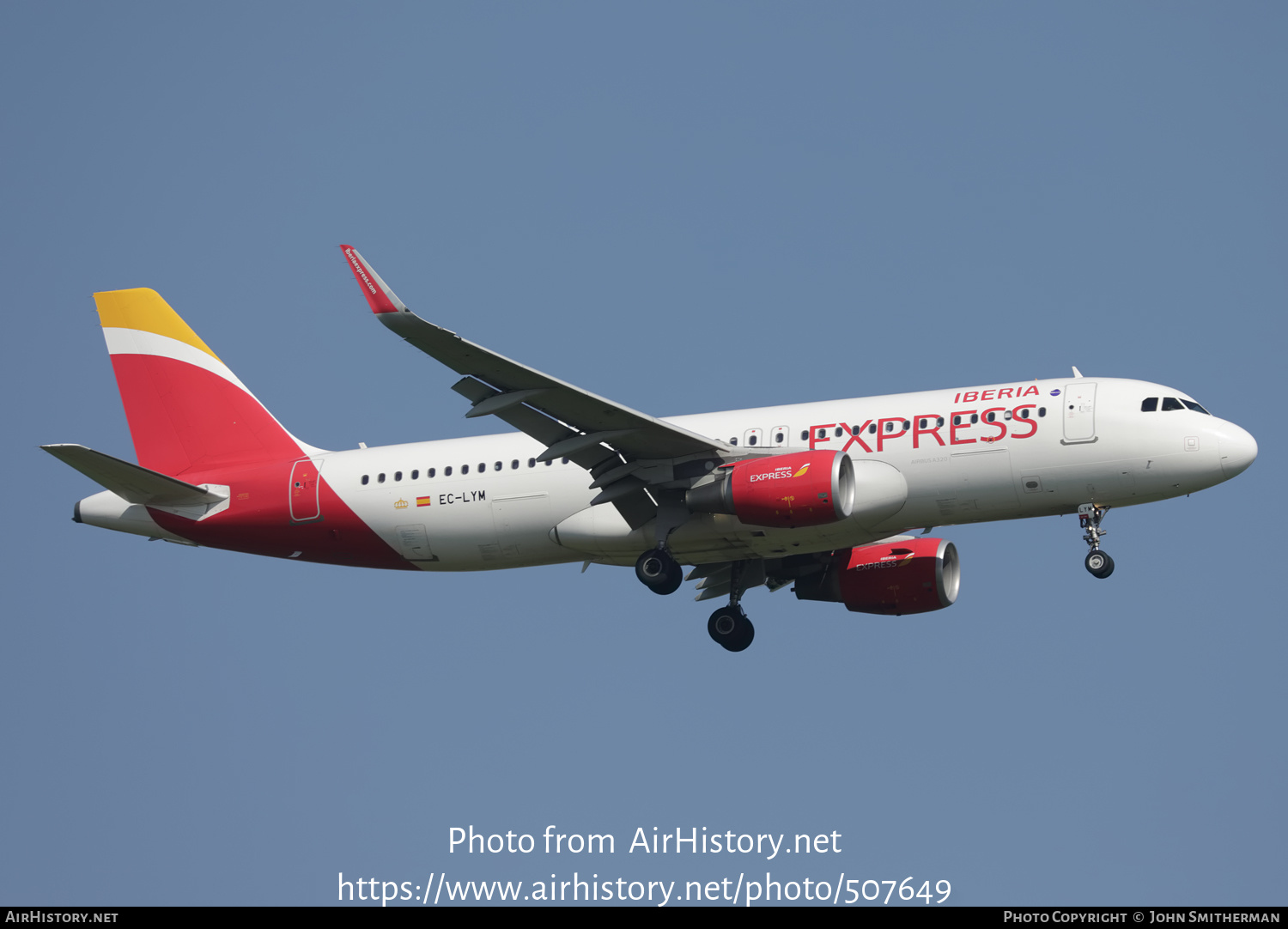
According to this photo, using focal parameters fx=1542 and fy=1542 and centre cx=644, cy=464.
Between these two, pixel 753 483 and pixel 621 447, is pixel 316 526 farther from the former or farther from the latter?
pixel 753 483

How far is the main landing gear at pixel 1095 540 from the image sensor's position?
31.5 metres

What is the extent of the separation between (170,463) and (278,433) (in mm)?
Answer: 2813

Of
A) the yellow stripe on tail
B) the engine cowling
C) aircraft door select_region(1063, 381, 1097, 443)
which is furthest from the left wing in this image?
the yellow stripe on tail

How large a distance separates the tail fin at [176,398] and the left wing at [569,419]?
866 cm

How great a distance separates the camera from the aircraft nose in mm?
30828

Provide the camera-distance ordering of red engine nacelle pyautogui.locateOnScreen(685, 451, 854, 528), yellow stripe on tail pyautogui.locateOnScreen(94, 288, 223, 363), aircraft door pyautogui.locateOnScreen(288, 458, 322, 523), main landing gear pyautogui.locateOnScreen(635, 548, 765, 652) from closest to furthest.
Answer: red engine nacelle pyautogui.locateOnScreen(685, 451, 854, 528) → aircraft door pyautogui.locateOnScreen(288, 458, 322, 523) → main landing gear pyautogui.locateOnScreen(635, 548, 765, 652) → yellow stripe on tail pyautogui.locateOnScreen(94, 288, 223, 363)

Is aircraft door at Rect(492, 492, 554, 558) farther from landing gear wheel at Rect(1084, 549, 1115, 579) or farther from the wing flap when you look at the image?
landing gear wheel at Rect(1084, 549, 1115, 579)

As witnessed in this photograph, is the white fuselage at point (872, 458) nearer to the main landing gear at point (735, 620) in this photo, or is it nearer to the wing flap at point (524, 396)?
the wing flap at point (524, 396)

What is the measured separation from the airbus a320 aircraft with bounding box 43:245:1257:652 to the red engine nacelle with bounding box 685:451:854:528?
4cm

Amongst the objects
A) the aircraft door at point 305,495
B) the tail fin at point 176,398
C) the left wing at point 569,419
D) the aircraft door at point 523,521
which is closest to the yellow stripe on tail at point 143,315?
the tail fin at point 176,398

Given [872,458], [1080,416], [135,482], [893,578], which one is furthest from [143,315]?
[1080,416]

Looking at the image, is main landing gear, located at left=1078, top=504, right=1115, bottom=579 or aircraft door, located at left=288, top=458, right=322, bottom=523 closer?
main landing gear, located at left=1078, top=504, right=1115, bottom=579

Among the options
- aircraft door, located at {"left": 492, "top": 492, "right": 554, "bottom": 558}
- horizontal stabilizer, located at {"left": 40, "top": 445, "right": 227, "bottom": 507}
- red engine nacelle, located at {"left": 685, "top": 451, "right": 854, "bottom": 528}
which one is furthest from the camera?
aircraft door, located at {"left": 492, "top": 492, "right": 554, "bottom": 558}

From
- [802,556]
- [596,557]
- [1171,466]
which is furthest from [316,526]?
[1171,466]
